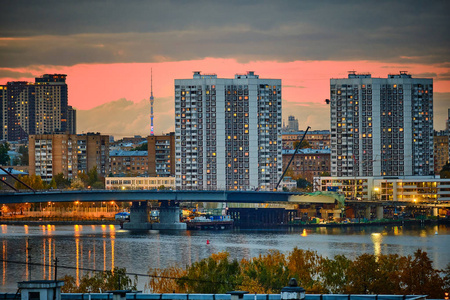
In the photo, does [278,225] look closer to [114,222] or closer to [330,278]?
[114,222]

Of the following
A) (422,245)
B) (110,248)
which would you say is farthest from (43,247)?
(422,245)

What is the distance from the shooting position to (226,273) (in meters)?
59.8

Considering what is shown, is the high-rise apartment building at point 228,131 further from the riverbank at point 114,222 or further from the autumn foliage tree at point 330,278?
the autumn foliage tree at point 330,278

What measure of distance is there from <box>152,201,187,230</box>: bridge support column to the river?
7.88 meters

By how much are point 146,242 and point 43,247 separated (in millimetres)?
15320

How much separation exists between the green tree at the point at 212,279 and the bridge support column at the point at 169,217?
90.4 m

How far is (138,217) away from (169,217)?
601cm

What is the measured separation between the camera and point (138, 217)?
15562cm

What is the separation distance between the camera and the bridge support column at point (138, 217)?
154 m

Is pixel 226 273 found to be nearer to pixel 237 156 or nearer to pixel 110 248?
pixel 110 248

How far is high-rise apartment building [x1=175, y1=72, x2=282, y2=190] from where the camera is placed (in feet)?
631

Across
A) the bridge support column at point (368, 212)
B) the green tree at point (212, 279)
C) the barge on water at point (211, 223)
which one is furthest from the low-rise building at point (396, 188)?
the green tree at point (212, 279)

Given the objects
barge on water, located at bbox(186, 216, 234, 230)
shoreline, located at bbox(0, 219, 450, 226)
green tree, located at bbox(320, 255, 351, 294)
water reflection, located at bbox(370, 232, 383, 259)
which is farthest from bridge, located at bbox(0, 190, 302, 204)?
green tree, located at bbox(320, 255, 351, 294)

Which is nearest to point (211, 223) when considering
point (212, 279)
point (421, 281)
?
point (212, 279)
